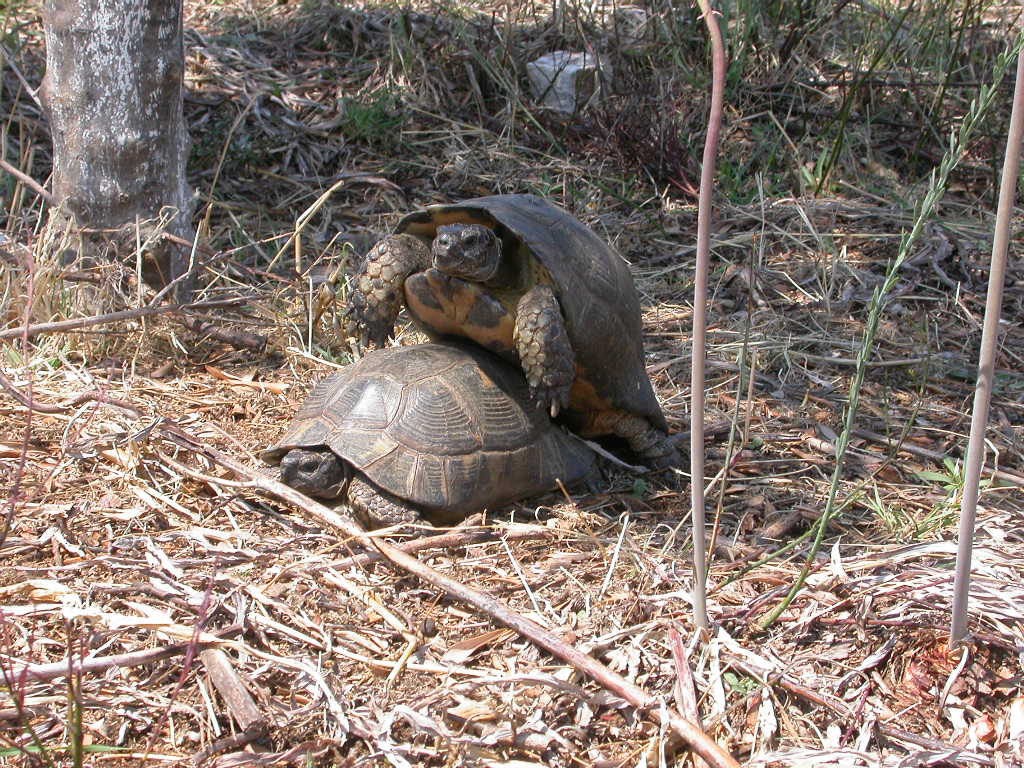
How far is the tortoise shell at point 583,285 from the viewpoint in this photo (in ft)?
11.3

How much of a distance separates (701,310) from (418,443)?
1.33 meters

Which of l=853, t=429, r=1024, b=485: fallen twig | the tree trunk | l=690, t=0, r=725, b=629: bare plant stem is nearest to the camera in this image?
l=690, t=0, r=725, b=629: bare plant stem

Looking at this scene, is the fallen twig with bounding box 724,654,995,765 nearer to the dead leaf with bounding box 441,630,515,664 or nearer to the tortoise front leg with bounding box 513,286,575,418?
the dead leaf with bounding box 441,630,515,664

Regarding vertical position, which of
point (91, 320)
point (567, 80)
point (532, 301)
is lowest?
point (91, 320)

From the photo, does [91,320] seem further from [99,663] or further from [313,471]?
[99,663]

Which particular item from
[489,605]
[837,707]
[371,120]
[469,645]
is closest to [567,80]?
[371,120]

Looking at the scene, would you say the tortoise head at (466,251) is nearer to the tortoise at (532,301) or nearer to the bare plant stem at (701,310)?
the tortoise at (532,301)

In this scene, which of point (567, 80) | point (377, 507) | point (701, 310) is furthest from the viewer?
point (567, 80)

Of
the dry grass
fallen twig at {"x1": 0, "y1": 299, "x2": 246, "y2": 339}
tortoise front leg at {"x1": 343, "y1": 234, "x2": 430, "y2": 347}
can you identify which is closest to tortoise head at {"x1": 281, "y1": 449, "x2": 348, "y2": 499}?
the dry grass

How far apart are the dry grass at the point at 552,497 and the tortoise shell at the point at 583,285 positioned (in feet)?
1.19

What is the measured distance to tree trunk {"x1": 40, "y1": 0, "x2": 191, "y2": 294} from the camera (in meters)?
4.29

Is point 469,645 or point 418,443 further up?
point 418,443

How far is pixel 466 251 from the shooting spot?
10.9 feet

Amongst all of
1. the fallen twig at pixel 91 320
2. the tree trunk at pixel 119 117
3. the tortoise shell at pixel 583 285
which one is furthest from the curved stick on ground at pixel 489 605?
the tree trunk at pixel 119 117
